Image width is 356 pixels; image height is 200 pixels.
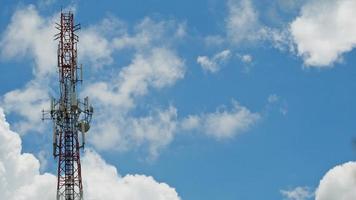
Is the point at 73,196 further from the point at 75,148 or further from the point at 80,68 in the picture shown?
the point at 80,68

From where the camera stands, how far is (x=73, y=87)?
106 metres

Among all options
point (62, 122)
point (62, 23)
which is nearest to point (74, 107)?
point (62, 122)

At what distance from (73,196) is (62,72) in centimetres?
1230

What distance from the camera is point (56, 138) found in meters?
105

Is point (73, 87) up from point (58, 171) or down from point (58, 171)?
up

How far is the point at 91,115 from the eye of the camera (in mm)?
105875

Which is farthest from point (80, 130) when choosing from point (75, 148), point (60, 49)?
point (60, 49)

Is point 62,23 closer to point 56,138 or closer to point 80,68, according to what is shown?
point 80,68

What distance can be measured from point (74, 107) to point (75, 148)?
3.99 metres

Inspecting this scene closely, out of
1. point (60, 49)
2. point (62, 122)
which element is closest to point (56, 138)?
point (62, 122)

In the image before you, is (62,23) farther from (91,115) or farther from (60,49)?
(91,115)

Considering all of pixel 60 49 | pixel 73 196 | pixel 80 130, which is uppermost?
pixel 60 49

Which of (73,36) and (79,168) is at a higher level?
(73,36)

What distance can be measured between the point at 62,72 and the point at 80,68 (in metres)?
1.82
